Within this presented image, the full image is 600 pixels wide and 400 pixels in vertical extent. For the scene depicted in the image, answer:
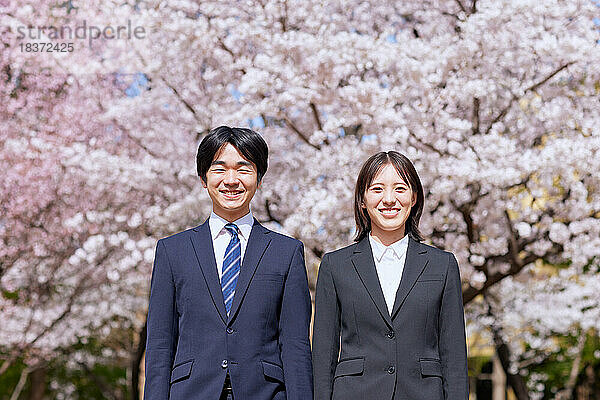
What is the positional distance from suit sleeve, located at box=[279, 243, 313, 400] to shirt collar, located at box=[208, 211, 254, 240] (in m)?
0.28

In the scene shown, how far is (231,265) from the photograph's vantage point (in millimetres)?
3979

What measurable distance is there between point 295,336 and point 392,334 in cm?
46

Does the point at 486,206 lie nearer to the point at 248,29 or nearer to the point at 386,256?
the point at 248,29

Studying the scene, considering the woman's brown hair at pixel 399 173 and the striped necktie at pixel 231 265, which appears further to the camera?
the woman's brown hair at pixel 399 173

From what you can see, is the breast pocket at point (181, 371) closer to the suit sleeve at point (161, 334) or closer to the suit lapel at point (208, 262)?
the suit sleeve at point (161, 334)

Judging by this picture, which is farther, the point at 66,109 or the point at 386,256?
the point at 66,109

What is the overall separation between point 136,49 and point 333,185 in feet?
12.0

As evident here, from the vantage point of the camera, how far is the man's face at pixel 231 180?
3.98 meters

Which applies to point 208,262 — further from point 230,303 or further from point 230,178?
point 230,178

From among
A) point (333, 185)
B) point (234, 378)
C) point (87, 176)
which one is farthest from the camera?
point (87, 176)

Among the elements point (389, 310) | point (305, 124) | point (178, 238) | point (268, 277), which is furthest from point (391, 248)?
point (305, 124)

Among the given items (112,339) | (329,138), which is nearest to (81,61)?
(329,138)

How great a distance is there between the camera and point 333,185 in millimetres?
8227

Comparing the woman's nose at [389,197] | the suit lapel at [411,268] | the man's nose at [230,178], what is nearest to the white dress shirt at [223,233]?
the man's nose at [230,178]
